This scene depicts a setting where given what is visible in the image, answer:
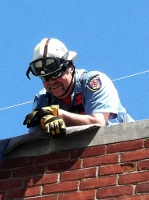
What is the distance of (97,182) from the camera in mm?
5684

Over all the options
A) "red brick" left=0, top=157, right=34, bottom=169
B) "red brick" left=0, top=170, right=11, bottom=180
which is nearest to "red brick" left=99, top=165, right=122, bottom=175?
"red brick" left=0, top=157, right=34, bottom=169

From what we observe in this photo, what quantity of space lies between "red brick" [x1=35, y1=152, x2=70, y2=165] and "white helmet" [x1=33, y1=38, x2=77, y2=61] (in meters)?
0.99

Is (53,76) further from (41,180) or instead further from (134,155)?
A: (134,155)

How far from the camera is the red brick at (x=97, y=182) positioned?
5633mm

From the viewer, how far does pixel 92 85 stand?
645 centimetres

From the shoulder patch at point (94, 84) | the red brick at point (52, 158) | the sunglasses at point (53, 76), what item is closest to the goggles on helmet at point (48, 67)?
the sunglasses at point (53, 76)

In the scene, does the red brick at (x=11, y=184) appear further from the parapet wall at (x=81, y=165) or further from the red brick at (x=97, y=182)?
the red brick at (x=97, y=182)

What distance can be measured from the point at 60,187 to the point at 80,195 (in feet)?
0.69

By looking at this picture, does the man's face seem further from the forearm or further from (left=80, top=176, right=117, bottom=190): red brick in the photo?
(left=80, top=176, right=117, bottom=190): red brick

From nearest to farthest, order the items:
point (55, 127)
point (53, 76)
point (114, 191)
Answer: point (114, 191), point (55, 127), point (53, 76)

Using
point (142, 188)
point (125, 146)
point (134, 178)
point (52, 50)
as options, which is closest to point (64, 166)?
point (125, 146)

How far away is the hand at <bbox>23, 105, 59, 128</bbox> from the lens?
622 cm

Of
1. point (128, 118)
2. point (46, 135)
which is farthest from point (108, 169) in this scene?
point (128, 118)

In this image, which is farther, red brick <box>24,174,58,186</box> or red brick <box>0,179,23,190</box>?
red brick <box>0,179,23,190</box>
